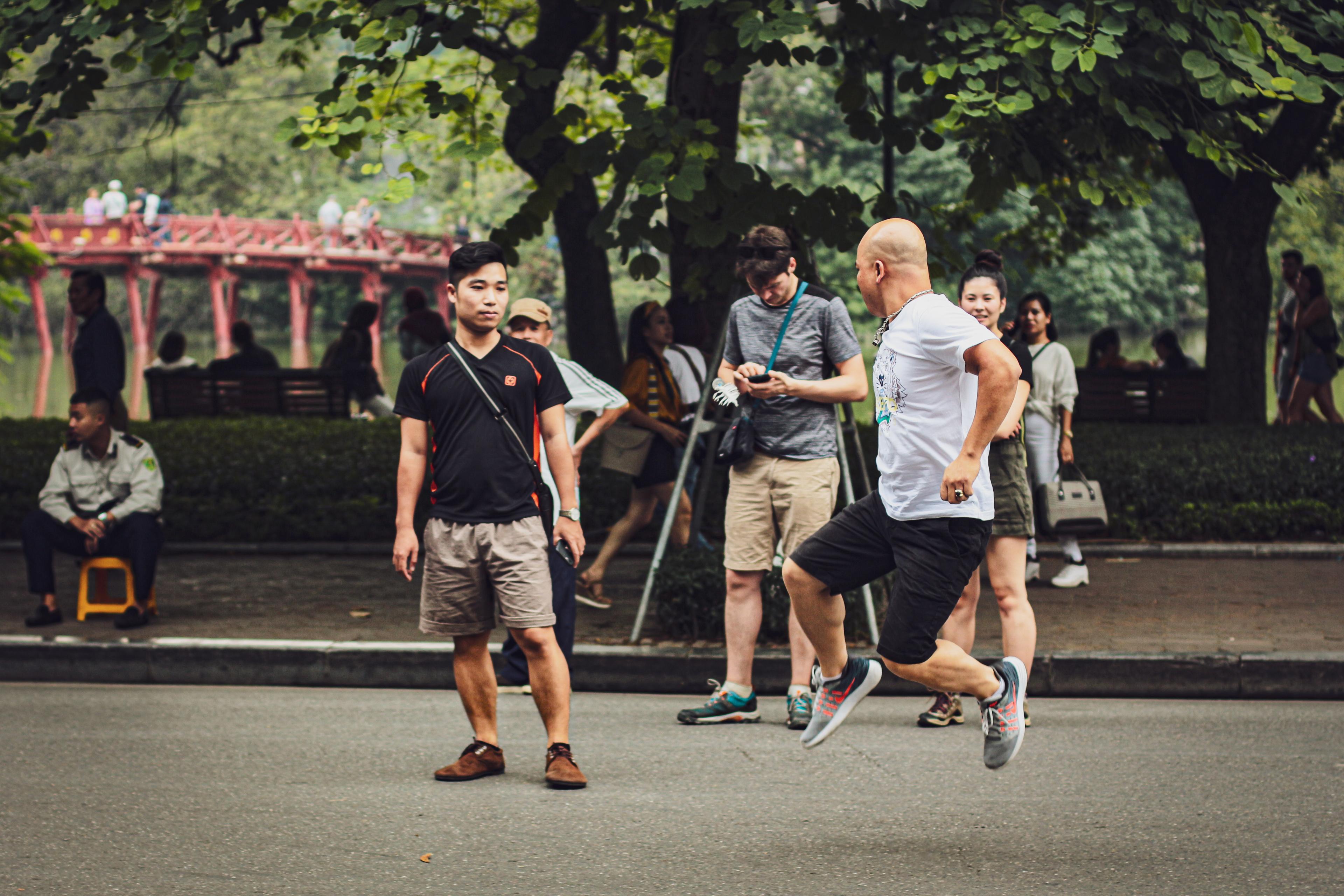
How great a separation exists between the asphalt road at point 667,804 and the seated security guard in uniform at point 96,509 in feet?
5.08

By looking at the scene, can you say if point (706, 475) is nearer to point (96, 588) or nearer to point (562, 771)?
point (562, 771)

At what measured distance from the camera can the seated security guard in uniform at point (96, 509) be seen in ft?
26.9

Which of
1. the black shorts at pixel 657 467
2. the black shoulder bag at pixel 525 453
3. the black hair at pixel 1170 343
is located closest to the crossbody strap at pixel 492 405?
the black shoulder bag at pixel 525 453

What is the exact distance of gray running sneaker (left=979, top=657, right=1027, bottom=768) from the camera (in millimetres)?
4688

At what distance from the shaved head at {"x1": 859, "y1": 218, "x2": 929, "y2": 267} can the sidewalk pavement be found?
3.02 m

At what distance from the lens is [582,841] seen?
15.0ft

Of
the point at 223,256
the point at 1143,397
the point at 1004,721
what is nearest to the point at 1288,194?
the point at 1004,721

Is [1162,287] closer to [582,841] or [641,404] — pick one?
[641,404]

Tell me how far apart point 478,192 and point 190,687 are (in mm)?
39827

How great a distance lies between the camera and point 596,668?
732 centimetres

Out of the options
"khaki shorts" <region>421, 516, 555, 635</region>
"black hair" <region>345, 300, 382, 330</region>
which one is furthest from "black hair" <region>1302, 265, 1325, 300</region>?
"khaki shorts" <region>421, 516, 555, 635</region>

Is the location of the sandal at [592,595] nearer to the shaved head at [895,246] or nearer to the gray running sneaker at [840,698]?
the gray running sneaker at [840,698]

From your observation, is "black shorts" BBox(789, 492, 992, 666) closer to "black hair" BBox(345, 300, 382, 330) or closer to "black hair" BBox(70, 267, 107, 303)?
"black hair" BBox(70, 267, 107, 303)

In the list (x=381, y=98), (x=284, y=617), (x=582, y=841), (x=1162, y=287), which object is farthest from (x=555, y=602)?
(x=1162, y=287)
